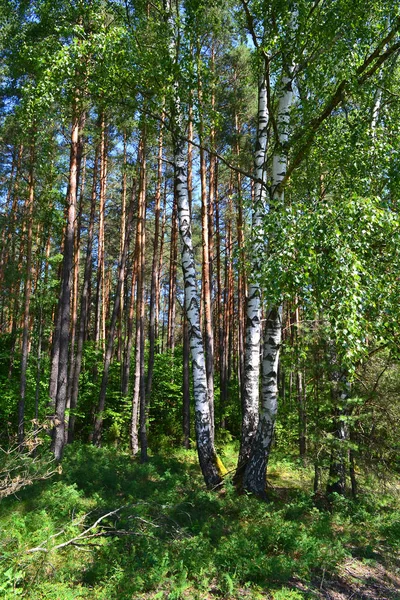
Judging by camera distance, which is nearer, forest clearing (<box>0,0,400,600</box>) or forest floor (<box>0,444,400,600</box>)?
forest floor (<box>0,444,400,600</box>)

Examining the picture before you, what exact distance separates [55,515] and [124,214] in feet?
42.0

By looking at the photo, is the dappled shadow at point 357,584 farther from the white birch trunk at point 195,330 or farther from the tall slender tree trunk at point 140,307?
the tall slender tree trunk at point 140,307

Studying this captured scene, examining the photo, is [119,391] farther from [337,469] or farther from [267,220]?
[267,220]

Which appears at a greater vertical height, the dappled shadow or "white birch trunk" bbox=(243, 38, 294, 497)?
"white birch trunk" bbox=(243, 38, 294, 497)

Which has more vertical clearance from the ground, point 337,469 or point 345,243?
point 345,243

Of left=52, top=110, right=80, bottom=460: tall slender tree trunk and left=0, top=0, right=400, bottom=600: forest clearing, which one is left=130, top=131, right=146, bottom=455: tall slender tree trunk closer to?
left=0, top=0, right=400, bottom=600: forest clearing

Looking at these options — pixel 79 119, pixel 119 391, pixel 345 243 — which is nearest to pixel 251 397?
pixel 345 243

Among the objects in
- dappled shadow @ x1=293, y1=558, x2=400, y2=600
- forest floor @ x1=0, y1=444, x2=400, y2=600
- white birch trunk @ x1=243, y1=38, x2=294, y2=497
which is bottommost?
dappled shadow @ x1=293, y1=558, x2=400, y2=600

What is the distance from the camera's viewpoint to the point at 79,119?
33.2ft

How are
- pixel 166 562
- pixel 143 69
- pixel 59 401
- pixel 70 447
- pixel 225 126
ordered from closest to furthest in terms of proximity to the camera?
pixel 166 562, pixel 143 69, pixel 59 401, pixel 70 447, pixel 225 126

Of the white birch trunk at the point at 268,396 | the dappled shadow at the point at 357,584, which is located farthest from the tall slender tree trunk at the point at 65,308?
the dappled shadow at the point at 357,584

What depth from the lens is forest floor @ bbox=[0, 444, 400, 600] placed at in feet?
12.6

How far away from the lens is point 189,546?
14.9 ft

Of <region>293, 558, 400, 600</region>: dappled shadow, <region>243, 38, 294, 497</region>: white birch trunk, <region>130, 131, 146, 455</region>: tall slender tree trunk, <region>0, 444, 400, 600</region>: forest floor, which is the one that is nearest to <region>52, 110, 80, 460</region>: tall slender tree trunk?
<region>0, 444, 400, 600</region>: forest floor
